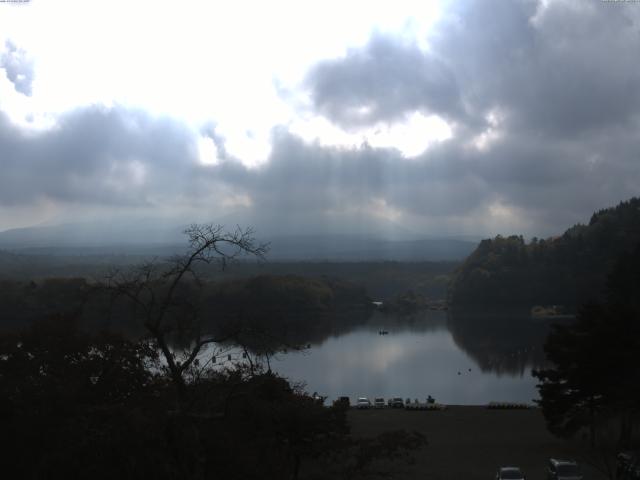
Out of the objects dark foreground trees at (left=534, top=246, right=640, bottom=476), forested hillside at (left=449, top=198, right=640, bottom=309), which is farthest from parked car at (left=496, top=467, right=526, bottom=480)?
forested hillside at (left=449, top=198, right=640, bottom=309)

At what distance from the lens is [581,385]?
426 inches

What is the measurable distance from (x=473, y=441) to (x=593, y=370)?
252cm

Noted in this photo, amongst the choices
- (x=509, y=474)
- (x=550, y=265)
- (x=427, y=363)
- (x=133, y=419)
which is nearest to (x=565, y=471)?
(x=509, y=474)

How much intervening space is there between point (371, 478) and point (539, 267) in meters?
58.7

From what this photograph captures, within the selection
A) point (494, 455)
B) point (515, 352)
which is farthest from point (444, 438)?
point (515, 352)

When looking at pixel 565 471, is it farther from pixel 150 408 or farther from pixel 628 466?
pixel 150 408

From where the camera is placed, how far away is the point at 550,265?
6212 cm

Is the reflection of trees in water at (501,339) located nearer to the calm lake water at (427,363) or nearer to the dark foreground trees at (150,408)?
the calm lake water at (427,363)

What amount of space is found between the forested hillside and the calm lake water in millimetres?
12498

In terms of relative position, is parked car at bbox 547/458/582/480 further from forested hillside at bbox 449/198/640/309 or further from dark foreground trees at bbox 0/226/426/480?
forested hillside at bbox 449/198/640/309

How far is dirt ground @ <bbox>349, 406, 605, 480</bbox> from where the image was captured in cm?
959

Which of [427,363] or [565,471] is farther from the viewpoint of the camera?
[427,363]

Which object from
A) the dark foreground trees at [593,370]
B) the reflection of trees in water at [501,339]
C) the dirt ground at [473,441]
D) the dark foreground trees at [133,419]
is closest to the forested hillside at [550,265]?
the reflection of trees in water at [501,339]

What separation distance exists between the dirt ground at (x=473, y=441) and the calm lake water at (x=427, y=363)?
100 inches
